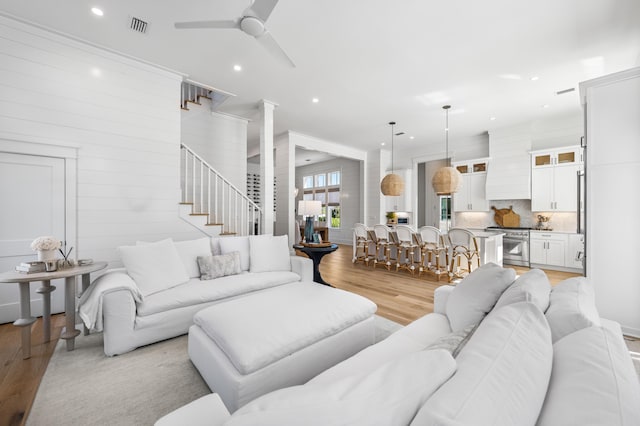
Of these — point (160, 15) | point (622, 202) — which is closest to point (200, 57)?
point (160, 15)

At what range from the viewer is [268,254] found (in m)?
3.71

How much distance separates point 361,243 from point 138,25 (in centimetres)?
540

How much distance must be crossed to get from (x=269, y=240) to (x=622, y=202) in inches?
159

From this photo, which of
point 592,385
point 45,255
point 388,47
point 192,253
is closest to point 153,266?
point 192,253

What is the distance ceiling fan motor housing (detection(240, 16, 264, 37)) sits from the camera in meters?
2.20

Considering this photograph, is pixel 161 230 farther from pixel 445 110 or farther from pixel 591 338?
pixel 445 110

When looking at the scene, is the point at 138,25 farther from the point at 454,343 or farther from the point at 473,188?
the point at 473,188

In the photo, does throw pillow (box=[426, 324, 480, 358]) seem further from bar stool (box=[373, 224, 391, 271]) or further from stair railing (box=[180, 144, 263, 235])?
bar stool (box=[373, 224, 391, 271])

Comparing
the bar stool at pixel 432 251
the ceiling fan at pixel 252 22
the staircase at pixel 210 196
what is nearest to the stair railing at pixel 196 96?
the staircase at pixel 210 196

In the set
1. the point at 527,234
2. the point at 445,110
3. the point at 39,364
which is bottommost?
the point at 39,364

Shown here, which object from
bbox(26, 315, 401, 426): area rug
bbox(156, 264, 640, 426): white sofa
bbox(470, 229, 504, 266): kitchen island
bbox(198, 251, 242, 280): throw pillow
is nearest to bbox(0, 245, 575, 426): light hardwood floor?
bbox(26, 315, 401, 426): area rug

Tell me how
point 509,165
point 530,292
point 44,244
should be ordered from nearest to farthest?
point 530,292
point 44,244
point 509,165

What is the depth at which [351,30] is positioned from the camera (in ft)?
9.89

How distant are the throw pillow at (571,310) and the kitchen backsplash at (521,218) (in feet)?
19.2
